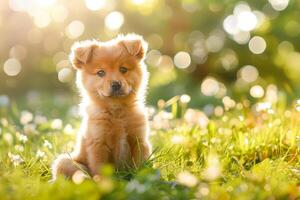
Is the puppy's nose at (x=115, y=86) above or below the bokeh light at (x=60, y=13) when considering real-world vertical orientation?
below

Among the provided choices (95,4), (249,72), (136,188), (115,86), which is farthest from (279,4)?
(136,188)

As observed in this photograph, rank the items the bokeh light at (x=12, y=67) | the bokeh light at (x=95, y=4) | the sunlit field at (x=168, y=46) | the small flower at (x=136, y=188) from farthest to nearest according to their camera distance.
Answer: the bokeh light at (x=12, y=67), the bokeh light at (x=95, y=4), the sunlit field at (x=168, y=46), the small flower at (x=136, y=188)

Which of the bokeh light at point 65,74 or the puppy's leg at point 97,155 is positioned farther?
the bokeh light at point 65,74

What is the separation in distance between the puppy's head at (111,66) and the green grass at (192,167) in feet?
2.10

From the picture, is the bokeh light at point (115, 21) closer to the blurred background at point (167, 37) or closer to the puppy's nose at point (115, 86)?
the blurred background at point (167, 37)

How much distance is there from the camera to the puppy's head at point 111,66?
17.5 feet

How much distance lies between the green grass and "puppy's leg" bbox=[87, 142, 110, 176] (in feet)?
0.64

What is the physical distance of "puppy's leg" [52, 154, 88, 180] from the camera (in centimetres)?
521

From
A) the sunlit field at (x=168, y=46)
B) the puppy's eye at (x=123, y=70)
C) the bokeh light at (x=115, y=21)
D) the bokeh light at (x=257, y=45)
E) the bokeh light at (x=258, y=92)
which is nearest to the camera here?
the puppy's eye at (x=123, y=70)

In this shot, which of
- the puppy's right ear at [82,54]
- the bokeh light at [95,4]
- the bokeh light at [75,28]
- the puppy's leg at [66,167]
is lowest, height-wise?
the puppy's leg at [66,167]

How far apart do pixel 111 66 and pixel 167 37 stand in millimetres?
12020

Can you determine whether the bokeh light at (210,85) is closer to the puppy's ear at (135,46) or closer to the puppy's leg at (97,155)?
the puppy's ear at (135,46)

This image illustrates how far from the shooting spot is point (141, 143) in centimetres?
537

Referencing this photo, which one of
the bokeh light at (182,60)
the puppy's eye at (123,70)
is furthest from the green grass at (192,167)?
the bokeh light at (182,60)
